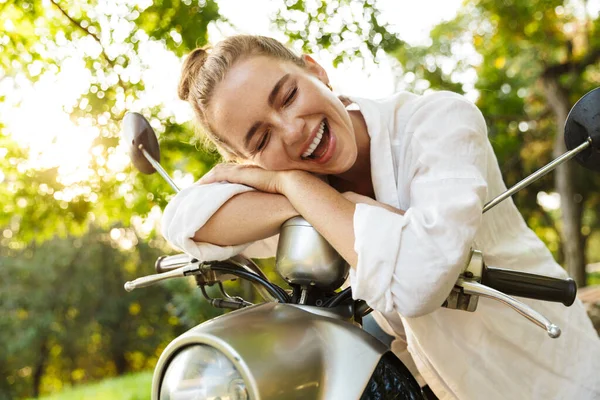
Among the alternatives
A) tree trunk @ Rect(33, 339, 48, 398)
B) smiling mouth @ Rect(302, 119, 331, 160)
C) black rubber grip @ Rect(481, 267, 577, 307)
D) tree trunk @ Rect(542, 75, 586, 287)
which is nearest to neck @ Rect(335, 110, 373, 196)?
smiling mouth @ Rect(302, 119, 331, 160)

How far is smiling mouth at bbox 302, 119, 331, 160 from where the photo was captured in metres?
1.19

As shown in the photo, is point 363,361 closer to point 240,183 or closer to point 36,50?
point 240,183

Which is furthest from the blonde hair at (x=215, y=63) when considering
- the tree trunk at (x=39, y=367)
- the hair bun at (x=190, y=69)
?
the tree trunk at (x=39, y=367)

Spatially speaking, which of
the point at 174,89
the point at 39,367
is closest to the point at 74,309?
the point at 39,367

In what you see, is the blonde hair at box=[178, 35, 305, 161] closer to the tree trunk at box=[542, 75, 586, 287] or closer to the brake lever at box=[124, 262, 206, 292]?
the brake lever at box=[124, 262, 206, 292]

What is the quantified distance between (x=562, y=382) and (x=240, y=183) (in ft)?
2.51

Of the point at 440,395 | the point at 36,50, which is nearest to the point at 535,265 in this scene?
the point at 440,395

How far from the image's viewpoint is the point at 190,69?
1.34m

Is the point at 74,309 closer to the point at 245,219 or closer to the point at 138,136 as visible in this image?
the point at 138,136

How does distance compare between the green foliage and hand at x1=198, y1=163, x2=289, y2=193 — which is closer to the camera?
hand at x1=198, y1=163, x2=289, y2=193

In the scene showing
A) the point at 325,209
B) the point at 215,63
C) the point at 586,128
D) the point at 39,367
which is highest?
the point at 586,128

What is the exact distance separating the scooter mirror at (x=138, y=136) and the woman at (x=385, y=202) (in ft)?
0.48

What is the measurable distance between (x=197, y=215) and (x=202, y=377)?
0.41 m

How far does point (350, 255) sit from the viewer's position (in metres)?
0.95
